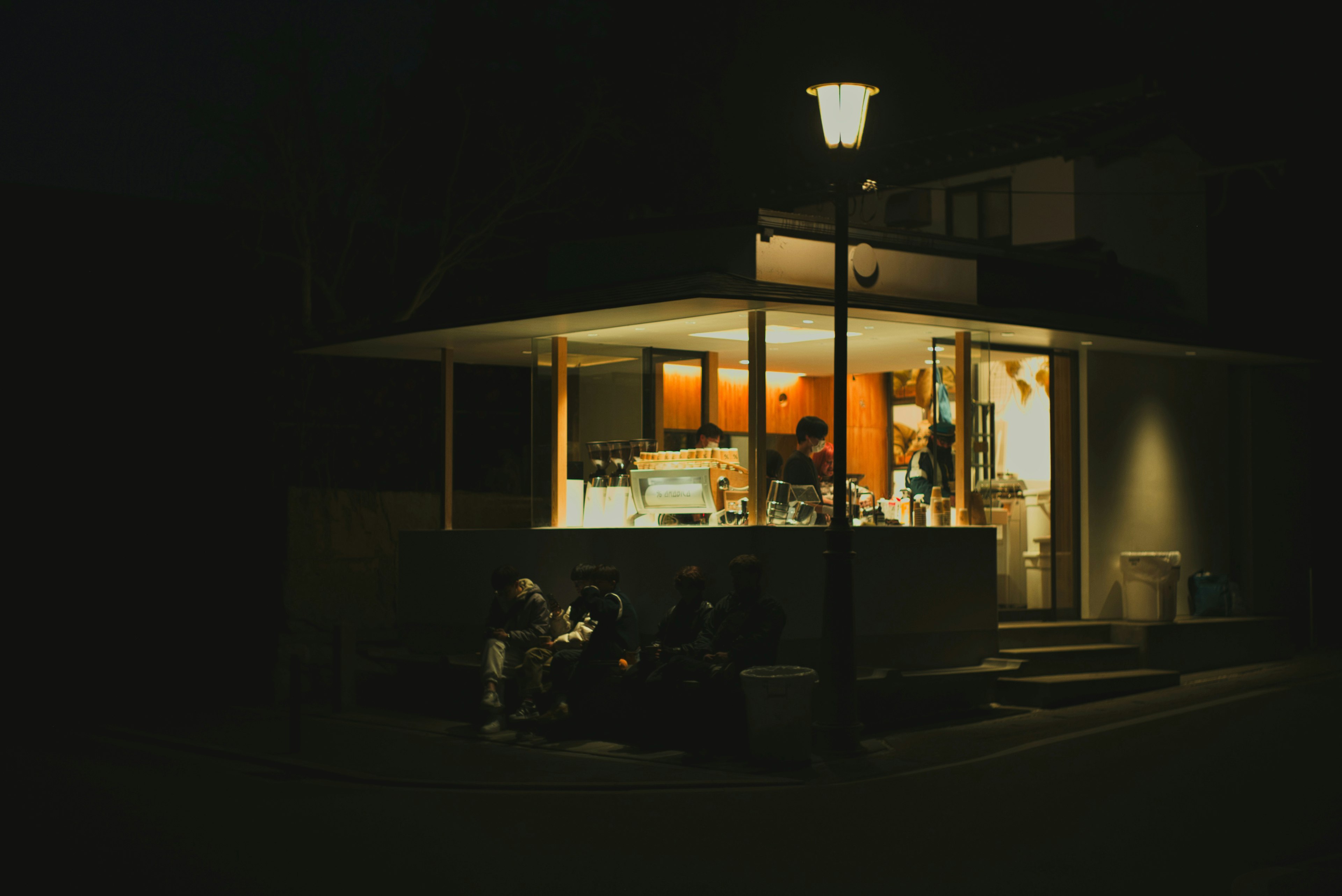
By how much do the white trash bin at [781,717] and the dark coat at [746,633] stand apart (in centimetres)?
48

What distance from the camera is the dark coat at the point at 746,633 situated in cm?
1017

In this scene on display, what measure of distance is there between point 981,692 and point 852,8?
2136 cm

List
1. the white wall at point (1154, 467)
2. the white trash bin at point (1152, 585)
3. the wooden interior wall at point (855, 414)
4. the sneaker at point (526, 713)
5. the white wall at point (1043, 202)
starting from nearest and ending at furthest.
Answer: the sneaker at point (526, 713) → the white trash bin at point (1152, 585) → the white wall at point (1154, 467) → the wooden interior wall at point (855, 414) → the white wall at point (1043, 202)

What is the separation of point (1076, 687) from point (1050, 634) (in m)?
1.30

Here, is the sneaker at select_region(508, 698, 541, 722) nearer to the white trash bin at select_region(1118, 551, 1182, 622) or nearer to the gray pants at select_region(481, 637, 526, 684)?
the gray pants at select_region(481, 637, 526, 684)

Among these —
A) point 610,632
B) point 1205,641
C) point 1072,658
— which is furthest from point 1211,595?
point 610,632

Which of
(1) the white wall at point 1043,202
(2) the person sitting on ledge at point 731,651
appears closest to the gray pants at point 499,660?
(2) the person sitting on ledge at point 731,651

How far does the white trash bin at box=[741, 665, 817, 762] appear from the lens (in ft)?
31.4

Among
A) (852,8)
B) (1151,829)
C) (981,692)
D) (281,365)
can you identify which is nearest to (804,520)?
(981,692)

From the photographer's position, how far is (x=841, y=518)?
1010 cm

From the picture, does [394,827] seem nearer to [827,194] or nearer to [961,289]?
[961,289]

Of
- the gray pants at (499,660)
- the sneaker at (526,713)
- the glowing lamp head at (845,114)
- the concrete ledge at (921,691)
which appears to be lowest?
the sneaker at (526,713)

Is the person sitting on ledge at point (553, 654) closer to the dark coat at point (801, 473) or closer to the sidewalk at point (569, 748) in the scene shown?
the sidewalk at point (569, 748)

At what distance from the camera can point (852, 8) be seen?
29094 mm
